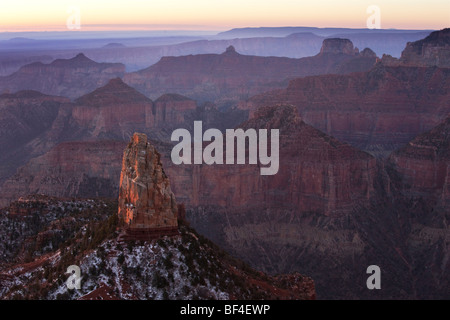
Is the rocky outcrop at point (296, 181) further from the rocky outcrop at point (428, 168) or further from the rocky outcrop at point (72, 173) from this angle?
the rocky outcrop at point (72, 173)

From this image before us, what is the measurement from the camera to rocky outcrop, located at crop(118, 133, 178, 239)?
3878cm

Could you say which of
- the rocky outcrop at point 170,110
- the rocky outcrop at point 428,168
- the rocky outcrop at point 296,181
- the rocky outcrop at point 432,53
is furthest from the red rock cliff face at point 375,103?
the rocky outcrop at point 296,181

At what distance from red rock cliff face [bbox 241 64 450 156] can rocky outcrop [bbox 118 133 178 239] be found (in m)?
87.5

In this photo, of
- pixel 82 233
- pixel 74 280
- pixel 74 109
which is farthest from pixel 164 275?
pixel 74 109

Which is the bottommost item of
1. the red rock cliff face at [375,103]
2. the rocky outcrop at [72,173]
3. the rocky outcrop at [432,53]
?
the rocky outcrop at [72,173]

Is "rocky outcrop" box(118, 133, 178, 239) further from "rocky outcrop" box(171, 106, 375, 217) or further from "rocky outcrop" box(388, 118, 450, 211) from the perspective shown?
"rocky outcrop" box(388, 118, 450, 211)

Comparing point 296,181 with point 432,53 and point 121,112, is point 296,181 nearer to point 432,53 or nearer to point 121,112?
point 432,53

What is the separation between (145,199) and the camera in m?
39.0

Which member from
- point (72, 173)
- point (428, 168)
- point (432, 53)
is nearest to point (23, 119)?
point (72, 173)

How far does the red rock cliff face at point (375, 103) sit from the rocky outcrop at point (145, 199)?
87.5 m

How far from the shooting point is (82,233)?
44.3 meters

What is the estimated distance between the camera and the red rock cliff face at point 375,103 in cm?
12769

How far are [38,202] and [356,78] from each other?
93.4m

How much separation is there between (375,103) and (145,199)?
328ft
